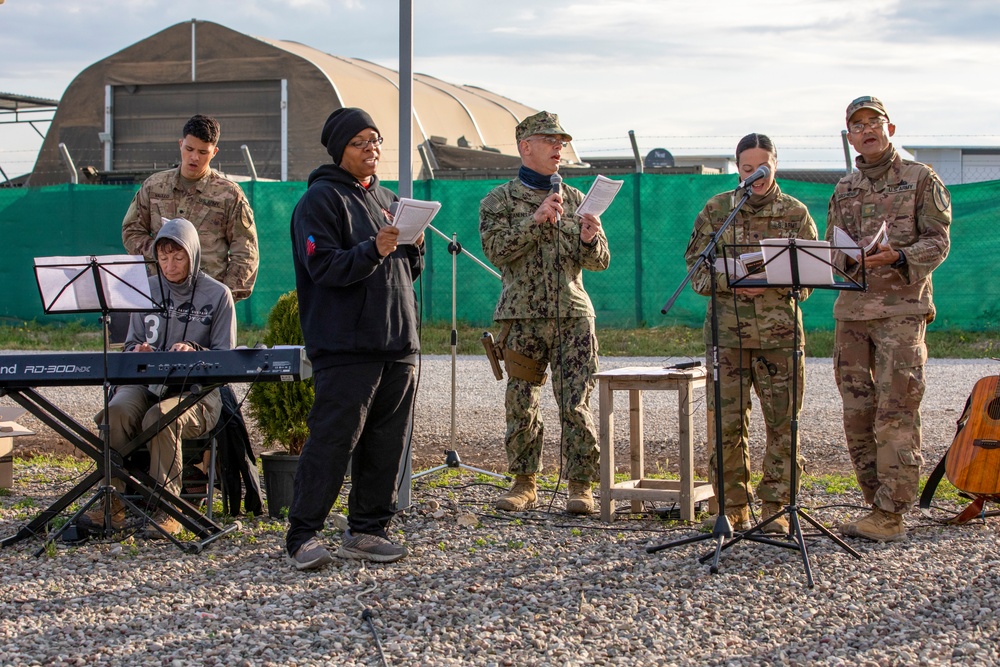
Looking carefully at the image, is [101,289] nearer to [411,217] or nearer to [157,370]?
[157,370]

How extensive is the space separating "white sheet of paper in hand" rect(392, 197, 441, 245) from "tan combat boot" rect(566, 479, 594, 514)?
2.07 meters

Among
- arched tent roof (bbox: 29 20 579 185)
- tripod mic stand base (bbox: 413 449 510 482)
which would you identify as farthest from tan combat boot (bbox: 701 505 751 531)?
arched tent roof (bbox: 29 20 579 185)

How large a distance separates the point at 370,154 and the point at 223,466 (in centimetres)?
202

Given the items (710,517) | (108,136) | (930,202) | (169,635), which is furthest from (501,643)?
(108,136)

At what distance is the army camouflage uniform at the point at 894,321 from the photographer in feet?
18.5

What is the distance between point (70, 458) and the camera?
8258mm

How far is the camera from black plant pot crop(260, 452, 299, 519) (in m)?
6.21

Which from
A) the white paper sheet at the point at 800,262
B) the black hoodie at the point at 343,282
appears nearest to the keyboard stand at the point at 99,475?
the black hoodie at the point at 343,282

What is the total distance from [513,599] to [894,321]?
249cm

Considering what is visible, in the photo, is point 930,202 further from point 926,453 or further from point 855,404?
point 926,453

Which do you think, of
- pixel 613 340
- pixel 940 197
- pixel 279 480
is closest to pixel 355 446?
pixel 279 480

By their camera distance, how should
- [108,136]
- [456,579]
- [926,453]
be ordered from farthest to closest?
[108,136], [926,453], [456,579]

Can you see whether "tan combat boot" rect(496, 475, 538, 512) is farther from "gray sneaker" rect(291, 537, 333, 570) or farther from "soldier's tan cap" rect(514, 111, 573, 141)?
"soldier's tan cap" rect(514, 111, 573, 141)

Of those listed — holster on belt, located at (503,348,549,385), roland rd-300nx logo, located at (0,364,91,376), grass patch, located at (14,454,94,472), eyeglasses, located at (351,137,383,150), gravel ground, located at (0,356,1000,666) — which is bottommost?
gravel ground, located at (0,356,1000,666)
